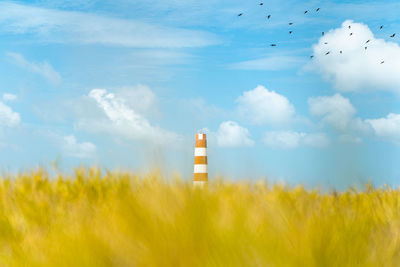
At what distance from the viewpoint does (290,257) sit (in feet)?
7.63

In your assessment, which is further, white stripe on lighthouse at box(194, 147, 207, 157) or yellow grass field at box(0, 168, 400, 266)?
white stripe on lighthouse at box(194, 147, 207, 157)

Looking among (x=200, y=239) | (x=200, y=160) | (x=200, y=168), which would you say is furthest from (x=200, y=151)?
(x=200, y=239)

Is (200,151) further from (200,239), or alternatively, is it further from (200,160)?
(200,239)

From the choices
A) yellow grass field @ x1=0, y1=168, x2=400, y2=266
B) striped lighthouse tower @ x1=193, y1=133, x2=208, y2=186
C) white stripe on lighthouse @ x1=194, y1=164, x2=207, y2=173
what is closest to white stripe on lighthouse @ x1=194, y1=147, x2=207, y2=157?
striped lighthouse tower @ x1=193, y1=133, x2=208, y2=186

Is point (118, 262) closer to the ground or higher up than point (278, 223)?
closer to the ground

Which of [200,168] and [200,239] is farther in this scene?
[200,168]

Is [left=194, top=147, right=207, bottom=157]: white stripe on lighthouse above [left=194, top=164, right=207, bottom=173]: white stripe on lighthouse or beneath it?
above

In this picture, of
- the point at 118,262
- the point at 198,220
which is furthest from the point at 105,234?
the point at 198,220

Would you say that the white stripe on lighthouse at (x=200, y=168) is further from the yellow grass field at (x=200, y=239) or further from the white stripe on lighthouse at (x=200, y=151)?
the yellow grass field at (x=200, y=239)

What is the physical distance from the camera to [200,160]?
25.7 feet

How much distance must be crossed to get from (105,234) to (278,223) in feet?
3.21

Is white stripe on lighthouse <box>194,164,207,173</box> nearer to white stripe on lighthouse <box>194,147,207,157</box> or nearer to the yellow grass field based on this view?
white stripe on lighthouse <box>194,147,207,157</box>

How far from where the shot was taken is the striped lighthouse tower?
307 inches

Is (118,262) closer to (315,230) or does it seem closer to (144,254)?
(144,254)
